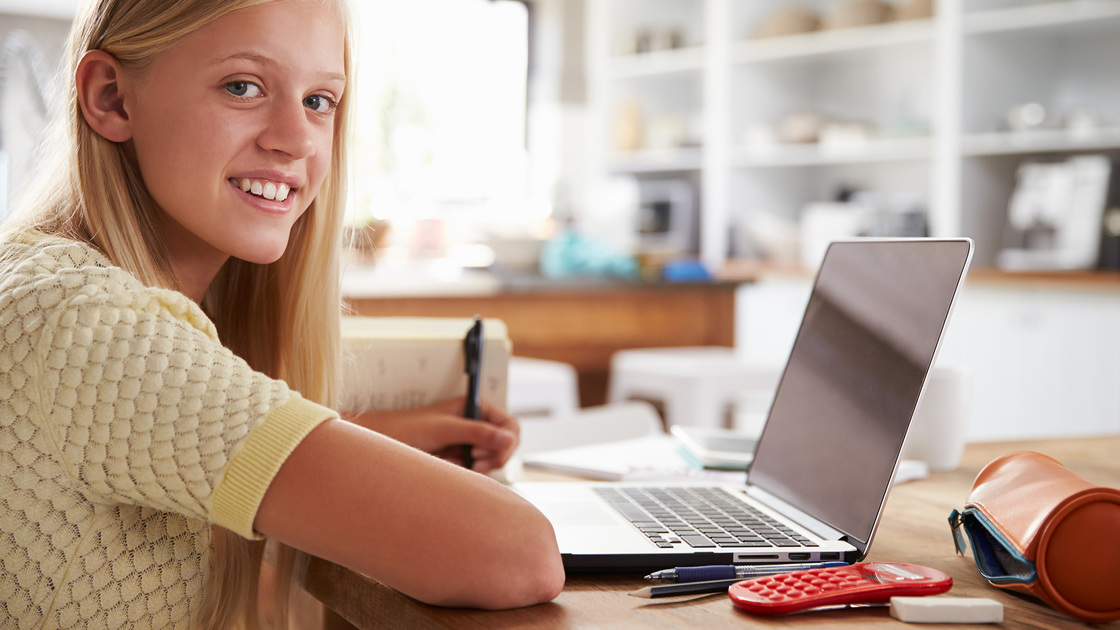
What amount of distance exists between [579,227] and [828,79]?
1400mm

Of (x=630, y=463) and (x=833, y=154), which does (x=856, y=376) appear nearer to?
(x=630, y=463)

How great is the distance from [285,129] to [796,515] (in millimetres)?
549

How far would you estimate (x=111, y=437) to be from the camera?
65 centimetres

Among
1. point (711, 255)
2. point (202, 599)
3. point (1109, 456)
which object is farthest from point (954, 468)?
point (711, 255)

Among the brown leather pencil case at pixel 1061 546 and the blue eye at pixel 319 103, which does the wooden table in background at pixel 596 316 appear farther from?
the brown leather pencil case at pixel 1061 546

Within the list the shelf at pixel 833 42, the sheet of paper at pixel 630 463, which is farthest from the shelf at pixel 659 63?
the sheet of paper at pixel 630 463

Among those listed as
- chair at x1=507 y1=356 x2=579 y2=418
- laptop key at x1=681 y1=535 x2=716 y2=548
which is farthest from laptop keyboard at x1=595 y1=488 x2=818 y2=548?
chair at x1=507 y1=356 x2=579 y2=418

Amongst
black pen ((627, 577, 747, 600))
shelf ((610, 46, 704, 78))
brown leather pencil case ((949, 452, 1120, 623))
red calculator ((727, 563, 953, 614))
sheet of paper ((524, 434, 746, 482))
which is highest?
shelf ((610, 46, 704, 78))

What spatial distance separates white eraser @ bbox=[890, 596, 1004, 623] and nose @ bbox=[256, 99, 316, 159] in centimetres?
60

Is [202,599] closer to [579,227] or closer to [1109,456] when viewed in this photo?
[1109,456]

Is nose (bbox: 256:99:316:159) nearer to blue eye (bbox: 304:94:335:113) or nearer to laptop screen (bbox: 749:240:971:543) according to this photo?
blue eye (bbox: 304:94:335:113)

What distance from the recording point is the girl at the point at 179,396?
64 centimetres

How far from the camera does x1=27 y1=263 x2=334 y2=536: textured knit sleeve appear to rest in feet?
2.10

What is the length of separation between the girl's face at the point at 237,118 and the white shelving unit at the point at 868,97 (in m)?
3.11
